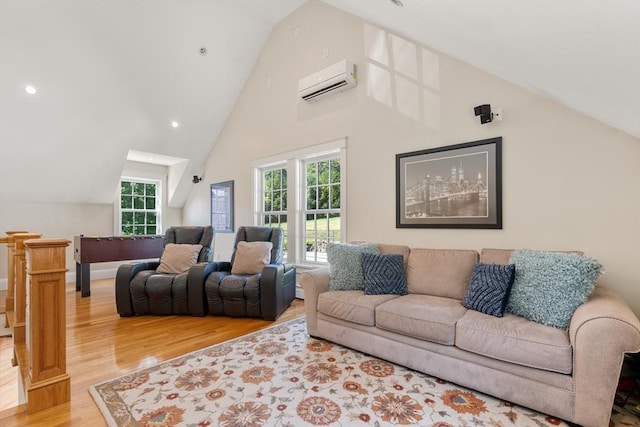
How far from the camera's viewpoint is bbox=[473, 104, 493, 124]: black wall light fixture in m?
2.77

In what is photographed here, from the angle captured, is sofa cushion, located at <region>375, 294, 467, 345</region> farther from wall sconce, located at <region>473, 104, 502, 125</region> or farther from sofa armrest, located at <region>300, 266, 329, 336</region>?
wall sconce, located at <region>473, 104, 502, 125</region>

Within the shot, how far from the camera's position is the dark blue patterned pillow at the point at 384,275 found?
2.78 meters

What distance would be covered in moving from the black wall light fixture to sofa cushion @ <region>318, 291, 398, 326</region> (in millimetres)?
1767

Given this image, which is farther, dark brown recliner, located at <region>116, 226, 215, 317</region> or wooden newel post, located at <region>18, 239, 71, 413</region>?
dark brown recliner, located at <region>116, 226, 215, 317</region>

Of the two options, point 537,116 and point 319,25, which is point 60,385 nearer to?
point 537,116

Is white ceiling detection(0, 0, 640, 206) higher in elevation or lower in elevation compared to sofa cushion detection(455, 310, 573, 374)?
higher

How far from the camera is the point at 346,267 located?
296 centimetres

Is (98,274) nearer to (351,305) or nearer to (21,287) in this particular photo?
(21,287)

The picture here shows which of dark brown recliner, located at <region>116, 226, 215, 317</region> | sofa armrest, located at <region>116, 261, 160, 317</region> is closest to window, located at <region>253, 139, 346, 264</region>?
dark brown recliner, located at <region>116, 226, 215, 317</region>

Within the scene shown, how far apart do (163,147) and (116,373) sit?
4.25 metres

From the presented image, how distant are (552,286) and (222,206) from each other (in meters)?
5.06

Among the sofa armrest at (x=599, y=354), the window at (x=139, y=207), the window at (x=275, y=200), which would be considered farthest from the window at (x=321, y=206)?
the window at (x=139, y=207)

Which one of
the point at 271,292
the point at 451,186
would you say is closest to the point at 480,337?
the point at 451,186

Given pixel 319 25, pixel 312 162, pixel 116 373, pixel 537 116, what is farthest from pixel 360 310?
pixel 319 25
